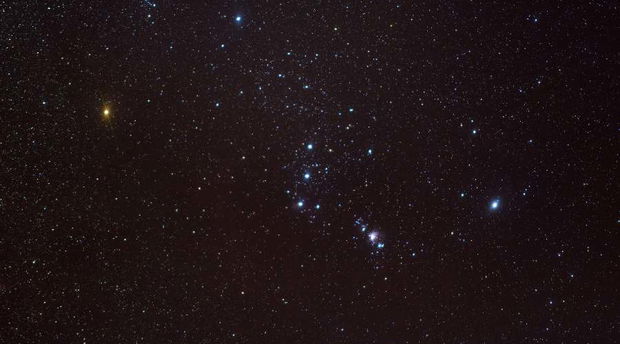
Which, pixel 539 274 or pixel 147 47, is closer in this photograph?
pixel 147 47

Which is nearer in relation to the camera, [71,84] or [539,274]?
[71,84]

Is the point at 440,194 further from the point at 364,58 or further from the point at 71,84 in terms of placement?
the point at 71,84

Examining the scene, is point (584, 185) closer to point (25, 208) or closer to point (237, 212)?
point (237, 212)

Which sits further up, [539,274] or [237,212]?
[237,212]

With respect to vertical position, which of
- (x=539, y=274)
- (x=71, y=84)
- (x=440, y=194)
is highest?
(x=71, y=84)

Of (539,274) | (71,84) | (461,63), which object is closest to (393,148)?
(461,63)

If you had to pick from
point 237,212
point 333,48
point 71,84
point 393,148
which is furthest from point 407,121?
point 71,84
